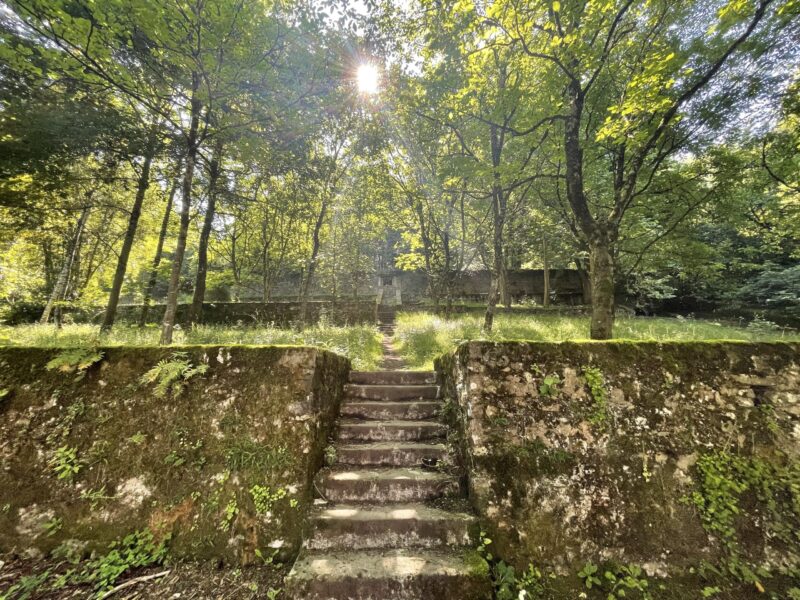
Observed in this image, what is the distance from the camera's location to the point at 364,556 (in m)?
2.66

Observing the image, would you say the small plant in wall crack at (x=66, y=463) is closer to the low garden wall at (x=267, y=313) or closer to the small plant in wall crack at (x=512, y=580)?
the small plant in wall crack at (x=512, y=580)

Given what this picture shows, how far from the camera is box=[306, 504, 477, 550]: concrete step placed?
9.16ft

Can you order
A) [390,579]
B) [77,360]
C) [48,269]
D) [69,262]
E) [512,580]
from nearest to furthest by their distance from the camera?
1. [390,579]
2. [512,580]
3. [77,360]
4. [69,262]
5. [48,269]

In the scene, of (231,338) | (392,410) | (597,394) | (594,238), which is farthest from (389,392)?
(594,238)

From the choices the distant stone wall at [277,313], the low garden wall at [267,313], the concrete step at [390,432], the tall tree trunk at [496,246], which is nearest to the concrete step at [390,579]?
the concrete step at [390,432]

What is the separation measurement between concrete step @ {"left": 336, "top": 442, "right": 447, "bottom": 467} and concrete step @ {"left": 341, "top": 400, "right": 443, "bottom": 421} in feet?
2.39

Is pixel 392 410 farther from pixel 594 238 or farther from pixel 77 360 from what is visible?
pixel 594 238

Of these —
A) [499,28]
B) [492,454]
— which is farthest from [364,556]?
[499,28]

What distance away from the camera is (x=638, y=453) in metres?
3.10

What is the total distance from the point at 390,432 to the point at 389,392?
0.86 meters

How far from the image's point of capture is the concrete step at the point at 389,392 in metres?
4.81

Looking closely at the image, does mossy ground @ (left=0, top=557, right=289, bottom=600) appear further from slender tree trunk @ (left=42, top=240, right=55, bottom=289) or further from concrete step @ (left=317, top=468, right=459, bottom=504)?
slender tree trunk @ (left=42, top=240, right=55, bottom=289)

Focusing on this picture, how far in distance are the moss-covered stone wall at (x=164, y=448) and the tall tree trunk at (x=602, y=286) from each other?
513cm

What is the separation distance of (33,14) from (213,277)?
540 inches
